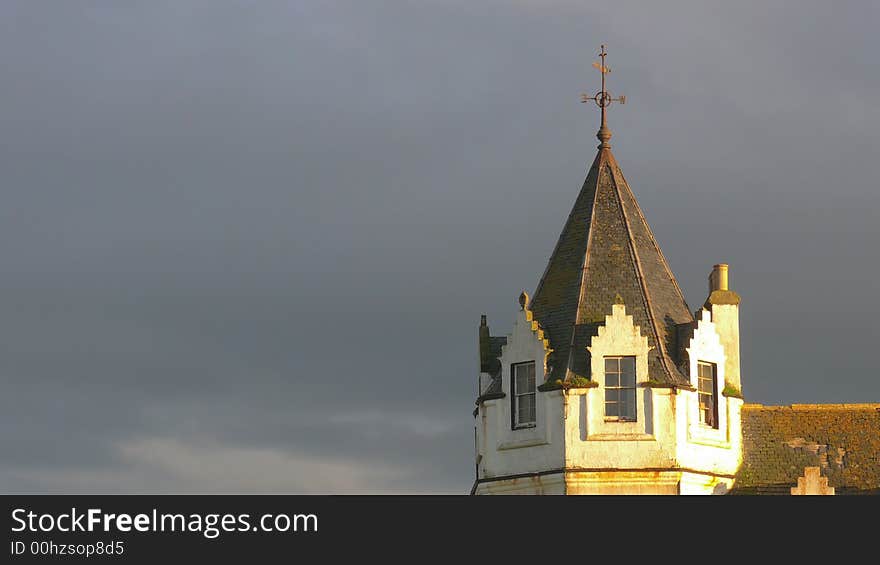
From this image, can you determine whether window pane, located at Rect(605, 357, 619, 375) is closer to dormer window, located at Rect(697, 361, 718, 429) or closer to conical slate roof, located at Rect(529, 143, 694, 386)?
conical slate roof, located at Rect(529, 143, 694, 386)

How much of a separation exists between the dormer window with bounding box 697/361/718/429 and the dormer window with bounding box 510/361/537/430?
4816 mm

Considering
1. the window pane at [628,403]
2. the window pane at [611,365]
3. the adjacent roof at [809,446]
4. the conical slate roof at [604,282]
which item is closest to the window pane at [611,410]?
the window pane at [628,403]

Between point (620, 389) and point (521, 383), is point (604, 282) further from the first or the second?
point (521, 383)

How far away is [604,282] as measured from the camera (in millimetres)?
62219

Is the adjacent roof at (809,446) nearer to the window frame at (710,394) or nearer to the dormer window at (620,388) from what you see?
the window frame at (710,394)

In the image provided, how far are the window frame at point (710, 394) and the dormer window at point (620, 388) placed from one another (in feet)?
7.58

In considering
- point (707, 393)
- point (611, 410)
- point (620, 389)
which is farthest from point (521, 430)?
point (707, 393)

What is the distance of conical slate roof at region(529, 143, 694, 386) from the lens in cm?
6097

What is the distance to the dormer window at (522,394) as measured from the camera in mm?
61250

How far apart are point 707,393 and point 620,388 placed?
3.08 metres

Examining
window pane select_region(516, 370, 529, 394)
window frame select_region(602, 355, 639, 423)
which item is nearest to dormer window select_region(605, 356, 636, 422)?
window frame select_region(602, 355, 639, 423)

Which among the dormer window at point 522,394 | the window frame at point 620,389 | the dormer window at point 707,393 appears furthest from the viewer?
the dormer window at point 707,393
